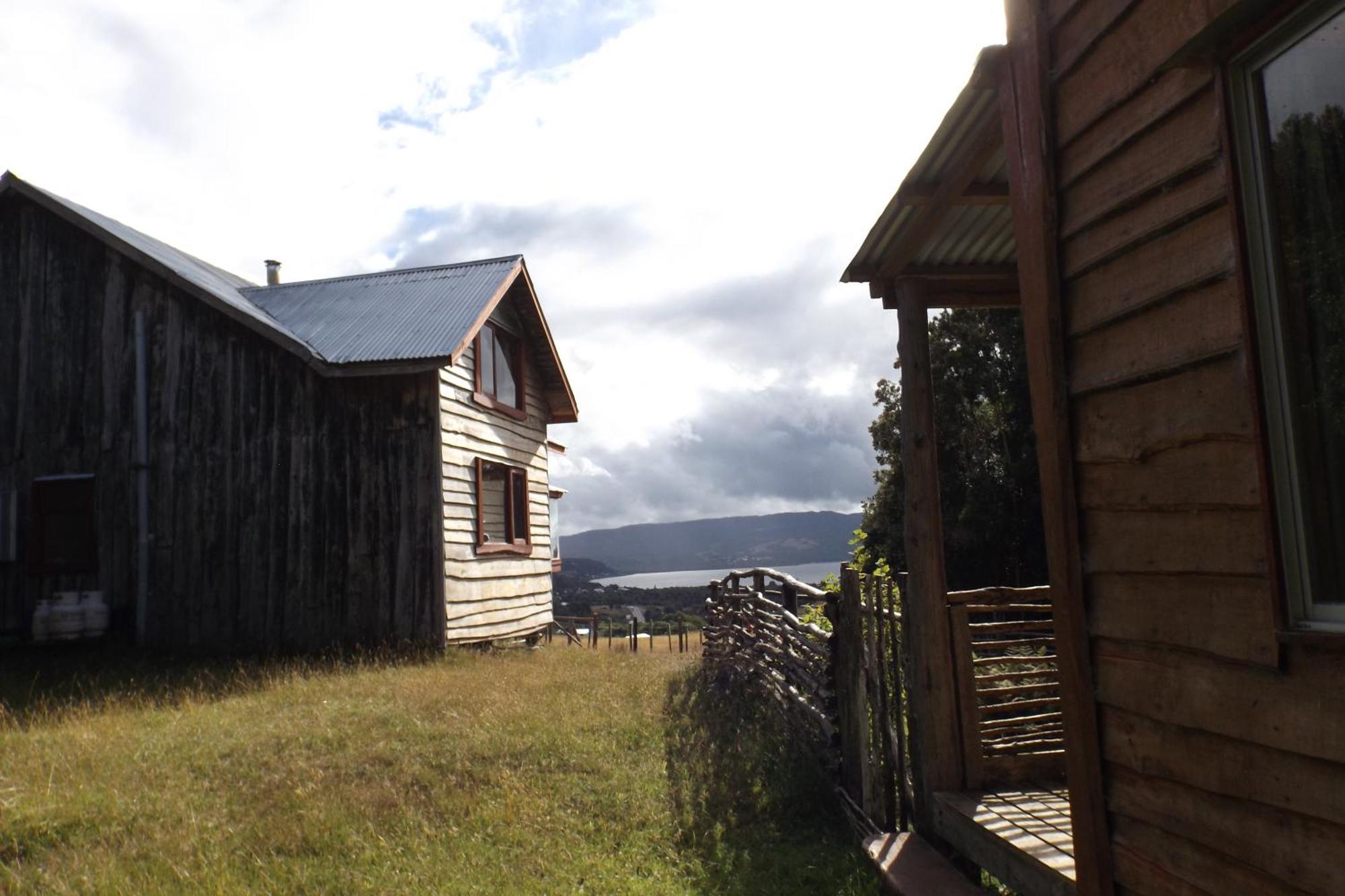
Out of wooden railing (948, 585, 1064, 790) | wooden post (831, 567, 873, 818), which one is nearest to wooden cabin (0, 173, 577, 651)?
wooden post (831, 567, 873, 818)

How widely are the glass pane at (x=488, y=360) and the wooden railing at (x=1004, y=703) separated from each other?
11.6 meters

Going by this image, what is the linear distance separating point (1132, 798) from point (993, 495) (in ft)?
65.9

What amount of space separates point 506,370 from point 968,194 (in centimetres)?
1360

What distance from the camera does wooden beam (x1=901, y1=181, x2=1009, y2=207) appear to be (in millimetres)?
5398

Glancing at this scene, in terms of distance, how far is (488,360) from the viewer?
56.0 ft

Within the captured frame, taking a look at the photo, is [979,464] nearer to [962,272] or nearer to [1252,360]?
[962,272]

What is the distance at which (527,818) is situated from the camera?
7.03 metres

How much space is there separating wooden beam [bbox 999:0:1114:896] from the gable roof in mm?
10922

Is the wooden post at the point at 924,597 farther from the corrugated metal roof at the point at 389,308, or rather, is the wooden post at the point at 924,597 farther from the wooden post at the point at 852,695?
the corrugated metal roof at the point at 389,308

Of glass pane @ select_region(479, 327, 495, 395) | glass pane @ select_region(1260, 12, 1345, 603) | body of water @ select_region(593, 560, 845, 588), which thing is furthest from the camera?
body of water @ select_region(593, 560, 845, 588)

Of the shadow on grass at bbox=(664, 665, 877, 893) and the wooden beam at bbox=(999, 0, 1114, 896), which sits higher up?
the wooden beam at bbox=(999, 0, 1114, 896)

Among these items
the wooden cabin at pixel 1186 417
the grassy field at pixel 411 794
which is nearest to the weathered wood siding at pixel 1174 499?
the wooden cabin at pixel 1186 417

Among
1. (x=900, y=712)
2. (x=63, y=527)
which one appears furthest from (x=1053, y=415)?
(x=63, y=527)

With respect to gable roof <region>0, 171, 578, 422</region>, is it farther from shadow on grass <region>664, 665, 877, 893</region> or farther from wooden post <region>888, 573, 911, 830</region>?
wooden post <region>888, 573, 911, 830</region>
